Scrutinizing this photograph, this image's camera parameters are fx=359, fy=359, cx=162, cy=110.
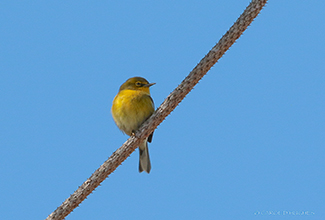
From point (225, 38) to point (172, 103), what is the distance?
3.47 feet

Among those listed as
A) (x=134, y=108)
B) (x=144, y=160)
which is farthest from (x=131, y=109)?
(x=144, y=160)

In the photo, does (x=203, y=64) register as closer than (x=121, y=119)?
Yes

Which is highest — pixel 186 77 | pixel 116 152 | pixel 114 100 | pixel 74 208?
pixel 114 100

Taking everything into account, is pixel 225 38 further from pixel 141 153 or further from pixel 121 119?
pixel 141 153

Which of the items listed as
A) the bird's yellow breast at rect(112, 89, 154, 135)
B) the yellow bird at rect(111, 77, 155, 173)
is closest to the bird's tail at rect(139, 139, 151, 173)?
the yellow bird at rect(111, 77, 155, 173)

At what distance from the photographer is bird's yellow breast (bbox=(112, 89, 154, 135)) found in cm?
625

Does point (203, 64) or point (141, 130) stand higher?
point (203, 64)

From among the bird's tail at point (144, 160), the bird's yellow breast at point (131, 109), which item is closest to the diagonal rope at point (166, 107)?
the bird's yellow breast at point (131, 109)

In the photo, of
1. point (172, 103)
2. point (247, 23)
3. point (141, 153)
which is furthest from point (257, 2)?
point (141, 153)

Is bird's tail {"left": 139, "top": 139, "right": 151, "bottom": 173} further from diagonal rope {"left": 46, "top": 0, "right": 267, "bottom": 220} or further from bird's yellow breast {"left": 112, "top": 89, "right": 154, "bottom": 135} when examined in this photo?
diagonal rope {"left": 46, "top": 0, "right": 267, "bottom": 220}

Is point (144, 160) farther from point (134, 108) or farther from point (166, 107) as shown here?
point (166, 107)

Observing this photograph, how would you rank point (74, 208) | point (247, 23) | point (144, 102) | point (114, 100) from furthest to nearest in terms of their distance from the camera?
1. point (114, 100)
2. point (144, 102)
3. point (74, 208)
4. point (247, 23)

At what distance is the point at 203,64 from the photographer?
4.53 metres

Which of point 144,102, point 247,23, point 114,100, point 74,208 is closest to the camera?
point 247,23
